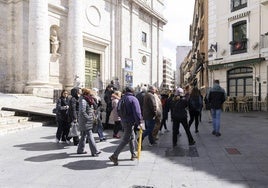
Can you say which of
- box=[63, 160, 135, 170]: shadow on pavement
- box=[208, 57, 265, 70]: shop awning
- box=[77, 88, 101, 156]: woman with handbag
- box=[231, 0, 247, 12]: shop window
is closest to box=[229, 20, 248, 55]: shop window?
box=[208, 57, 265, 70]: shop awning

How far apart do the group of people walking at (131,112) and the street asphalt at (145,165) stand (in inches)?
12.5

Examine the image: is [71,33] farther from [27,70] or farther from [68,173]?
[68,173]

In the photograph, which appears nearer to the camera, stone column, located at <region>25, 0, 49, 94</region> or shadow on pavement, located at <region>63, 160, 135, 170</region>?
shadow on pavement, located at <region>63, 160, 135, 170</region>

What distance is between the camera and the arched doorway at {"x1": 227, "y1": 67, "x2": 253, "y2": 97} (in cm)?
1947

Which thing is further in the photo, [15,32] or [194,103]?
[15,32]

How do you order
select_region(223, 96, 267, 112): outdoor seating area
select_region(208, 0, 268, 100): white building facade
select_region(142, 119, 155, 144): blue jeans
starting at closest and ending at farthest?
select_region(142, 119, 155, 144): blue jeans → select_region(223, 96, 267, 112): outdoor seating area → select_region(208, 0, 268, 100): white building facade

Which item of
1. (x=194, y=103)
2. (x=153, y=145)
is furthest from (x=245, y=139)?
(x=153, y=145)

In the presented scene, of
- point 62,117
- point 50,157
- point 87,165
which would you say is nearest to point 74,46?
point 62,117

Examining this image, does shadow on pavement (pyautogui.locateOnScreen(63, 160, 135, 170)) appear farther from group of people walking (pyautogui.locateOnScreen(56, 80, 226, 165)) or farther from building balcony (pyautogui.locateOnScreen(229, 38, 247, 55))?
building balcony (pyautogui.locateOnScreen(229, 38, 247, 55))

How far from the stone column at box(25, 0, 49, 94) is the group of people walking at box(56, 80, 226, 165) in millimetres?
8745

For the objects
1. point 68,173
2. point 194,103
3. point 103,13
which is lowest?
point 68,173

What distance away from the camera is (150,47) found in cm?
3212

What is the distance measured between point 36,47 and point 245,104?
45.1 feet

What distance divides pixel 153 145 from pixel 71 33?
14.8 meters
